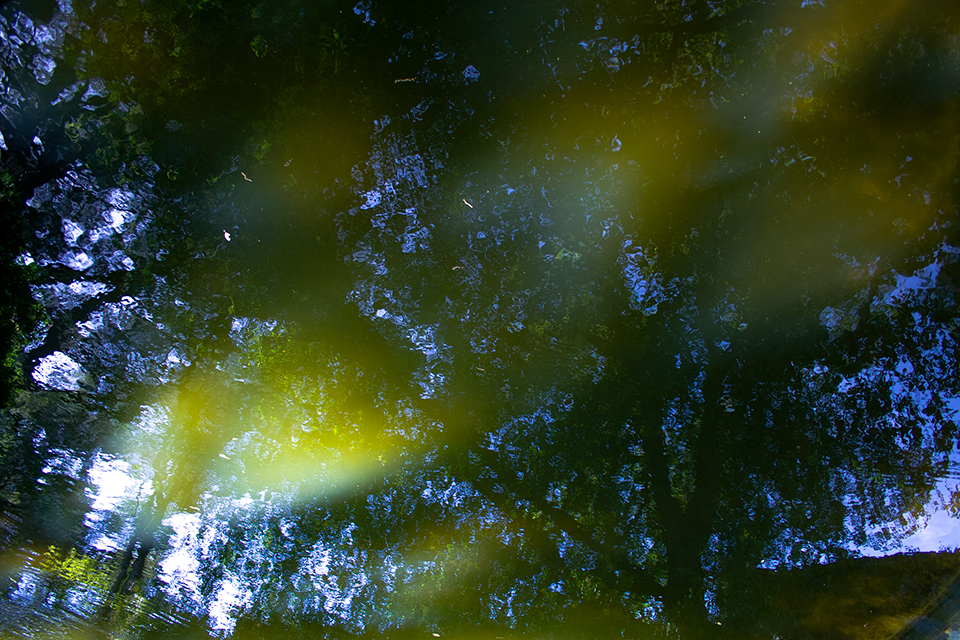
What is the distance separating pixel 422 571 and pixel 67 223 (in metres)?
2.00

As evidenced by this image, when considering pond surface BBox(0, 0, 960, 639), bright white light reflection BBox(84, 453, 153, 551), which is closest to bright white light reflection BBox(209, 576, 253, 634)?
pond surface BBox(0, 0, 960, 639)

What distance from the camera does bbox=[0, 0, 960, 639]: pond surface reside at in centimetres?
142

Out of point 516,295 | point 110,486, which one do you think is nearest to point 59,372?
point 110,486

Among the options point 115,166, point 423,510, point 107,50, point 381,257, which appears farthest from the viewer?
point 423,510

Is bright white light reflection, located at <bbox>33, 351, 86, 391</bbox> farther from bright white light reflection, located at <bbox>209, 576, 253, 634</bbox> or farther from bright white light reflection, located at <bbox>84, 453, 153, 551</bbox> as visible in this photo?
bright white light reflection, located at <bbox>209, 576, 253, 634</bbox>

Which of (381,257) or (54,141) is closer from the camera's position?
(54,141)

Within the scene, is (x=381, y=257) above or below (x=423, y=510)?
above

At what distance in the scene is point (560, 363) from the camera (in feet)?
5.57

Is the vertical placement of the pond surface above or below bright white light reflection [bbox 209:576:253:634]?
above

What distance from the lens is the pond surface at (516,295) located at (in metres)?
1.42

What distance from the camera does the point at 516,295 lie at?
1.66 meters

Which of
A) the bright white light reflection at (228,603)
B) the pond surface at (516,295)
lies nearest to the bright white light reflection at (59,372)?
the pond surface at (516,295)

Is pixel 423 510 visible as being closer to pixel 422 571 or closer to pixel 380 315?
pixel 422 571

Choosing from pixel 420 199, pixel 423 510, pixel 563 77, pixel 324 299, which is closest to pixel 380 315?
pixel 324 299
